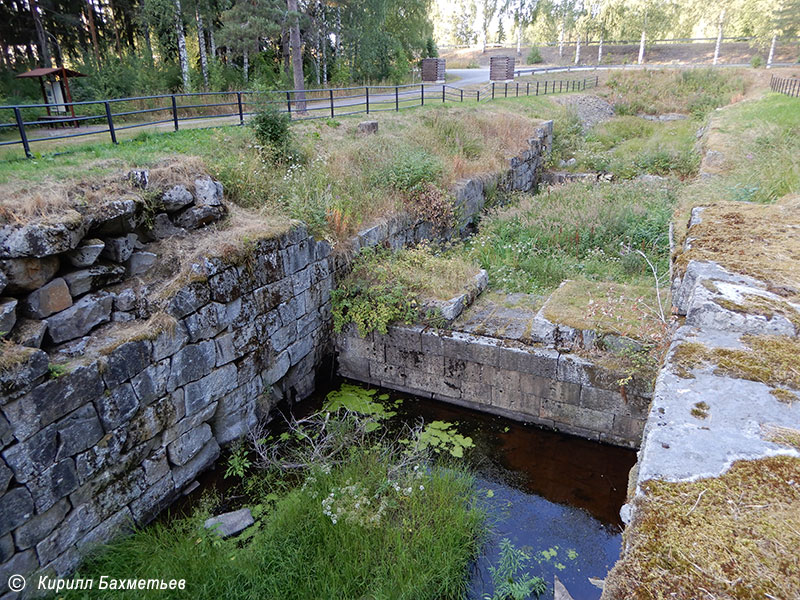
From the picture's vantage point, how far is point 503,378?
738cm

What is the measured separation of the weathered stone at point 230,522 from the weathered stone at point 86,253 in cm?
314

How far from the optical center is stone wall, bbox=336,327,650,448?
22.2ft

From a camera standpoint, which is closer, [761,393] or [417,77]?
[761,393]

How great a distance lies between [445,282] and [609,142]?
17.1 meters

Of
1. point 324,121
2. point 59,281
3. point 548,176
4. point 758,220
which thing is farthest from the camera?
point 548,176

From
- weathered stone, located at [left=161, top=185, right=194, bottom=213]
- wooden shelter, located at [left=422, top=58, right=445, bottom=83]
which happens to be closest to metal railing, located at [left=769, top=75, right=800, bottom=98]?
wooden shelter, located at [left=422, top=58, right=445, bottom=83]

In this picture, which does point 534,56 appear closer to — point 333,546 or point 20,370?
point 333,546

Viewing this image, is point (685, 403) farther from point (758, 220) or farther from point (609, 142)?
point (609, 142)

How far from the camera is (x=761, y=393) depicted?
2.24m

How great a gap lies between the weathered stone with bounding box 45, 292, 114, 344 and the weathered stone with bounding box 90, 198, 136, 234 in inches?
31.2

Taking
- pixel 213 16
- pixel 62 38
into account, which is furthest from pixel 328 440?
pixel 62 38

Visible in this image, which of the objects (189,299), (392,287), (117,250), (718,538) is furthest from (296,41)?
(718,538)

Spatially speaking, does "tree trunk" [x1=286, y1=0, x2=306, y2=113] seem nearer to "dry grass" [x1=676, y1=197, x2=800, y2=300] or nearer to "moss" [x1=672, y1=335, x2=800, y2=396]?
Result: "dry grass" [x1=676, y1=197, x2=800, y2=300]

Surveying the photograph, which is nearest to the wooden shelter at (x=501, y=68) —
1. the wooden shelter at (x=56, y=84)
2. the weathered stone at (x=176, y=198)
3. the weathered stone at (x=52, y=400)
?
the wooden shelter at (x=56, y=84)
